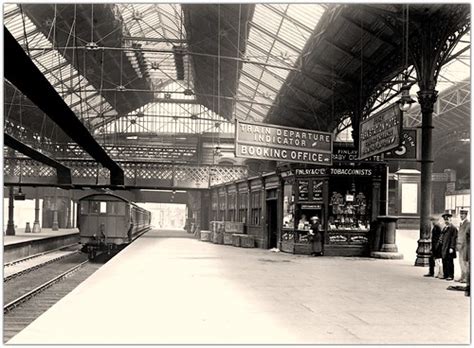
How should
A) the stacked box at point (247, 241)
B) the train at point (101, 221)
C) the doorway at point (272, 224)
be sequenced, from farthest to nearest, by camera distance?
1. the train at point (101, 221)
2. the stacked box at point (247, 241)
3. the doorway at point (272, 224)

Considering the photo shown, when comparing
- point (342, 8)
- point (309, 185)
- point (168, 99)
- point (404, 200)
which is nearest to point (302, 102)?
point (404, 200)

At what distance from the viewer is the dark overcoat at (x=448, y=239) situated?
1052cm

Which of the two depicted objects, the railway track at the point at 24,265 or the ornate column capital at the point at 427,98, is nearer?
the ornate column capital at the point at 427,98

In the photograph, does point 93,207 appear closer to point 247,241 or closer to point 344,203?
point 247,241

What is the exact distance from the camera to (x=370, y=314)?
6.87 m

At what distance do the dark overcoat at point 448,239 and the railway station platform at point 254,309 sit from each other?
61cm

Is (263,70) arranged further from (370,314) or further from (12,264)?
(370,314)

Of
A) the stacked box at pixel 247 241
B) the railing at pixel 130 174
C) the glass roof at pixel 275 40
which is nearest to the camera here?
the glass roof at pixel 275 40

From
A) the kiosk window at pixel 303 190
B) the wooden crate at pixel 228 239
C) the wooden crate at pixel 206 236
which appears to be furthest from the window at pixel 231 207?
the kiosk window at pixel 303 190

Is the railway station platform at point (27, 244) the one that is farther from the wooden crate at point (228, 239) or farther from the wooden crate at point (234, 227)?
the wooden crate at point (234, 227)

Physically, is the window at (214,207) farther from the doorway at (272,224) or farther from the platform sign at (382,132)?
the platform sign at (382,132)

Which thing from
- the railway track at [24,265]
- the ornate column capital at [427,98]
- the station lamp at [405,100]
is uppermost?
the ornate column capital at [427,98]

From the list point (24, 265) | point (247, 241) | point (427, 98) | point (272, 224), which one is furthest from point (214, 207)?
point (427, 98)

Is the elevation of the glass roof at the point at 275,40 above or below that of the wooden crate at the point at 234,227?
above
